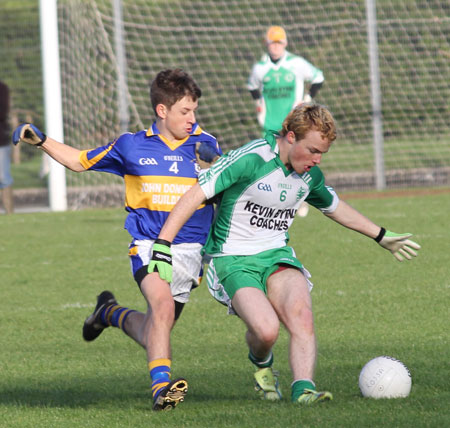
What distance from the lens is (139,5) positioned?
19.9 metres

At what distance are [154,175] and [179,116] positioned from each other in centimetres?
35

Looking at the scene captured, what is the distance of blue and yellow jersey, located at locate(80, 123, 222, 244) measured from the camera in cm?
556

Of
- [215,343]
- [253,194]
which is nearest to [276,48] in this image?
[215,343]

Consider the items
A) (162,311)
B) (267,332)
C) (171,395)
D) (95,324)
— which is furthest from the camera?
(95,324)

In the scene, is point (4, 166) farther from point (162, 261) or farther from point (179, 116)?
point (162, 261)

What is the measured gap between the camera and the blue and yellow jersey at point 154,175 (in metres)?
5.56

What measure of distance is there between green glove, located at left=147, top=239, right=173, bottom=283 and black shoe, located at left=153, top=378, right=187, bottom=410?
506 mm

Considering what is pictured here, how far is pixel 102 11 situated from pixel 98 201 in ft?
10.9

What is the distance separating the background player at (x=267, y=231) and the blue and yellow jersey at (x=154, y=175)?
17 cm

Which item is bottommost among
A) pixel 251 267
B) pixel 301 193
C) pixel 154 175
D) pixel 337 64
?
pixel 251 267

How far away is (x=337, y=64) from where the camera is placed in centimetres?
2031

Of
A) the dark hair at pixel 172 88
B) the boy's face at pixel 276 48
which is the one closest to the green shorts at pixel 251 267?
the dark hair at pixel 172 88

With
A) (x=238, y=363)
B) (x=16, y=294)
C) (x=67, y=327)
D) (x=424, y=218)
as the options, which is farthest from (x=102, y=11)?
(x=238, y=363)

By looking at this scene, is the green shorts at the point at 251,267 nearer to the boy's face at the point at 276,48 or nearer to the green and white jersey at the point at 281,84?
the green and white jersey at the point at 281,84
